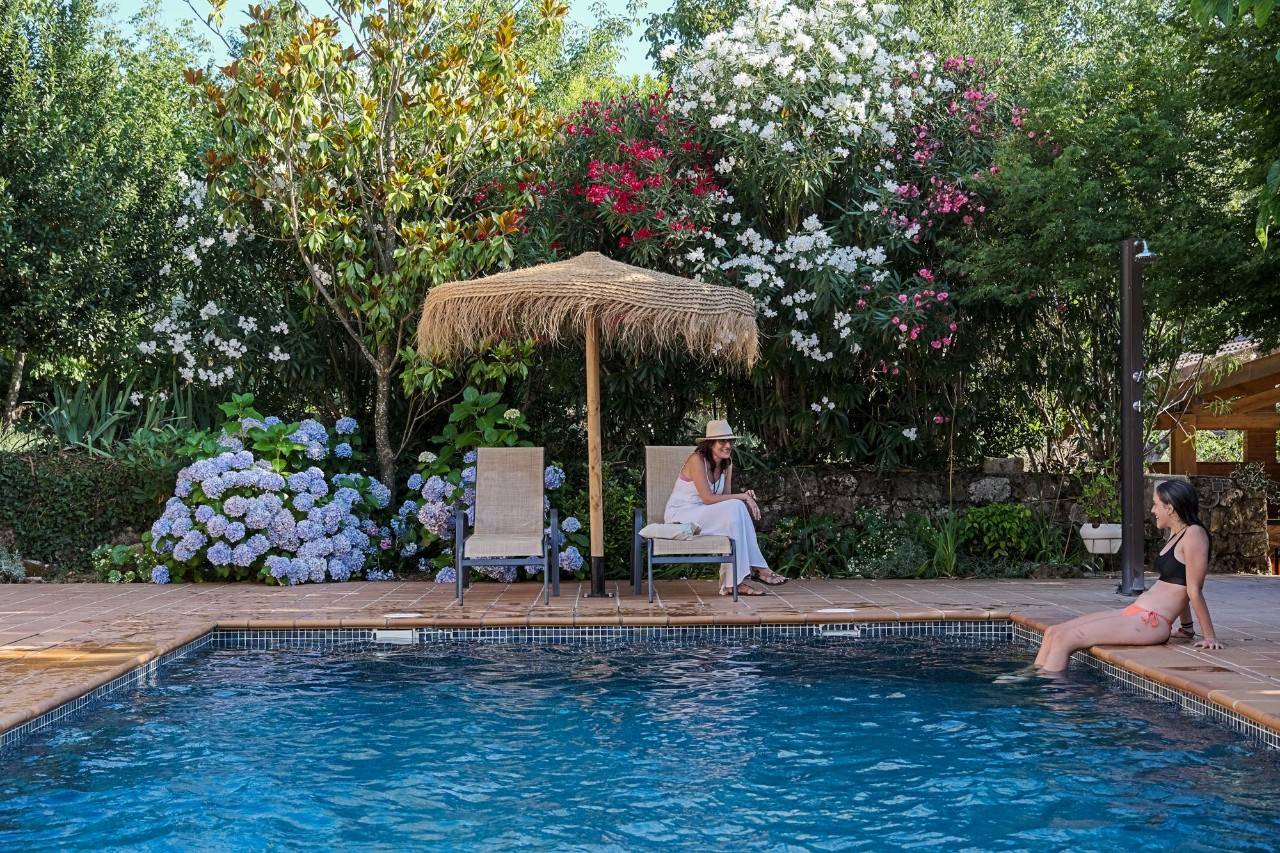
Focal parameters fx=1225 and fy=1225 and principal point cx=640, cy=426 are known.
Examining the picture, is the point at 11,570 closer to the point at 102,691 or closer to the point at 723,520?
the point at 102,691

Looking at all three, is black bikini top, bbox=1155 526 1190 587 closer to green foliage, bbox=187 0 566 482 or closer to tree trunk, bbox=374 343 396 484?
green foliage, bbox=187 0 566 482

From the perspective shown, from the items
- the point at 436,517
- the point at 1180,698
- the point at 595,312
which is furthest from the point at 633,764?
the point at 436,517

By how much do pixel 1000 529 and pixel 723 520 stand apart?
3.00 m

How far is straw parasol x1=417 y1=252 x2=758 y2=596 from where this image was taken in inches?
314

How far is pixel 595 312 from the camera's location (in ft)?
26.8

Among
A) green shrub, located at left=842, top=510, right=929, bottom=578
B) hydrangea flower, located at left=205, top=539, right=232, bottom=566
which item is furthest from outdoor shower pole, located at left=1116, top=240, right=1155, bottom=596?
hydrangea flower, located at left=205, top=539, right=232, bottom=566

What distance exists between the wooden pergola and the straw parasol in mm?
4717

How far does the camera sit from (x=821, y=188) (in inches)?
387

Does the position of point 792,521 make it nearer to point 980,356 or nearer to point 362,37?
point 980,356

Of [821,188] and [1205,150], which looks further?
[821,188]

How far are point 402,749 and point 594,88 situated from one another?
2468 cm

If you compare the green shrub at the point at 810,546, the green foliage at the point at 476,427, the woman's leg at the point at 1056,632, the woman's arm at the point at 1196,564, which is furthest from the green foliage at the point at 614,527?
the woman's arm at the point at 1196,564

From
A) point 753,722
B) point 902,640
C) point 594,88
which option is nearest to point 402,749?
point 753,722

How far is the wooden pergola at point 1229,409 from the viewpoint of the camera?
11.6 m
